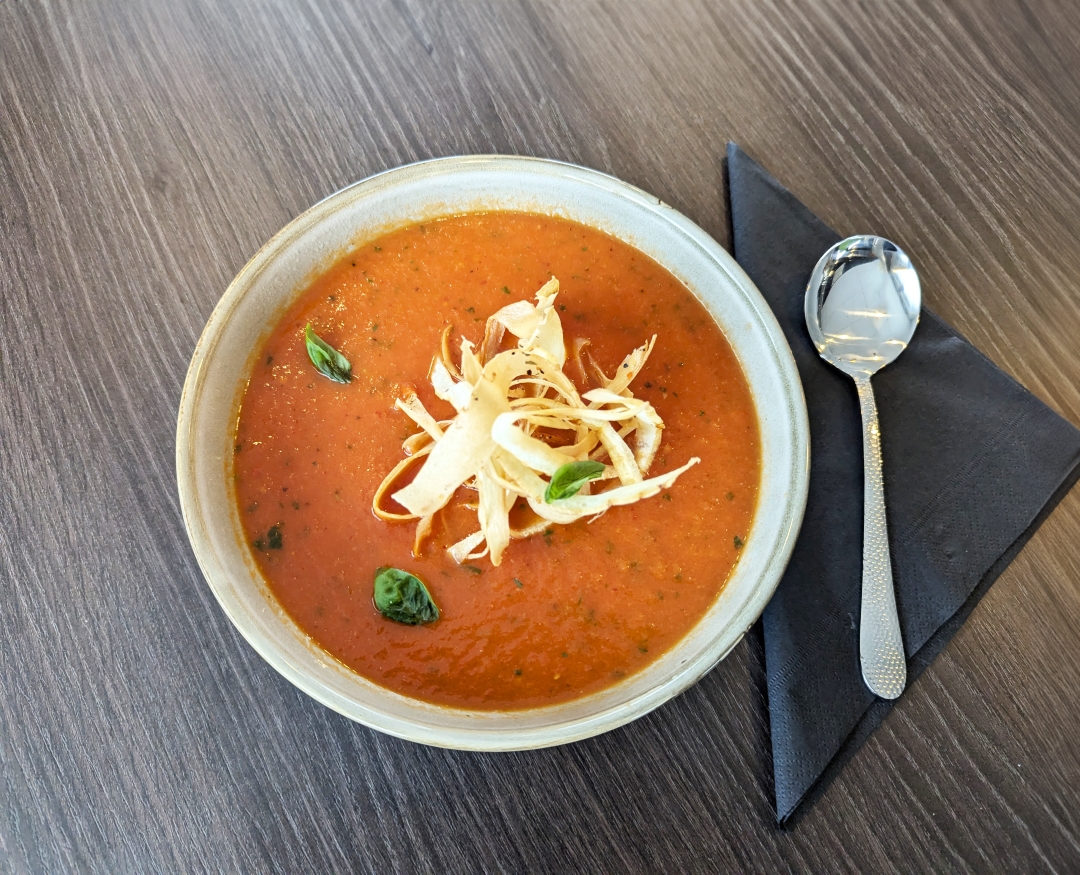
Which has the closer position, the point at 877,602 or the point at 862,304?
the point at 877,602

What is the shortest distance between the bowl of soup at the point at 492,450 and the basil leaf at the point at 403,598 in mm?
14

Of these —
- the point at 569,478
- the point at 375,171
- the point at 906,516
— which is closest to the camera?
the point at 569,478

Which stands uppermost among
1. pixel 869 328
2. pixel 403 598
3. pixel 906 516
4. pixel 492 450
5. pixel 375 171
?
pixel 375 171

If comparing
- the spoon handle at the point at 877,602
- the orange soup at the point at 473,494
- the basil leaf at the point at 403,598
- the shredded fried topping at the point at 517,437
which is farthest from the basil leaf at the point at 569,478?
the spoon handle at the point at 877,602

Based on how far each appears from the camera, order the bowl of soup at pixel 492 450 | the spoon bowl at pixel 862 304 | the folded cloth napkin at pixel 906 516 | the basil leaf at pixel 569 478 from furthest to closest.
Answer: the spoon bowl at pixel 862 304
the folded cloth napkin at pixel 906 516
the bowl of soup at pixel 492 450
the basil leaf at pixel 569 478

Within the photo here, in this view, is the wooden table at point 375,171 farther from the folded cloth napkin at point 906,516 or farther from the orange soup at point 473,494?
the orange soup at point 473,494

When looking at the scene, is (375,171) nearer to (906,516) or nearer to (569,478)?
(569,478)

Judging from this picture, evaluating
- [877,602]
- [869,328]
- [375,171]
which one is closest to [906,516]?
[877,602]

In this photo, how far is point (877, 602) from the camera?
1393 mm

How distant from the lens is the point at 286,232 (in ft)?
4.58

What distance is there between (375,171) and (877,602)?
158 cm

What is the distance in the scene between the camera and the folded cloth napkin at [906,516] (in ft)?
4.53

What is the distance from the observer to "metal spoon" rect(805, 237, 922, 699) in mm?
1404

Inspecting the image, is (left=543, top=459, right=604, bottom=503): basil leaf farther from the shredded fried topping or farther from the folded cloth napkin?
the folded cloth napkin
